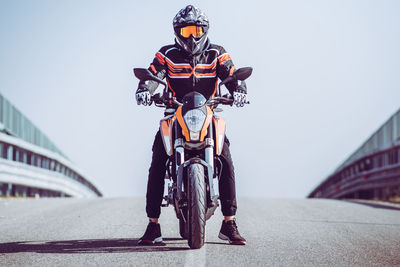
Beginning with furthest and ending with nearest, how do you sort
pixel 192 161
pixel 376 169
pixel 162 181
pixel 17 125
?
pixel 17 125, pixel 376 169, pixel 162 181, pixel 192 161

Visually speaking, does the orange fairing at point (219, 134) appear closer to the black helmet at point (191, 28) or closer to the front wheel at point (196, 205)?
the front wheel at point (196, 205)

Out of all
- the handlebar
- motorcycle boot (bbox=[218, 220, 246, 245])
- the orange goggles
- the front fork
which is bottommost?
motorcycle boot (bbox=[218, 220, 246, 245])

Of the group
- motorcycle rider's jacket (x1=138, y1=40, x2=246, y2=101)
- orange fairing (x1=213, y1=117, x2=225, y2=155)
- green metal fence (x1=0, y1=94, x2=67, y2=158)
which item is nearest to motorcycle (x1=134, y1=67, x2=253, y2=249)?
orange fairing (x1=213, y1=117, x2=225, y2=155)

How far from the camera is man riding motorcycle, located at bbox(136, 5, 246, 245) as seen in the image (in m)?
6.55

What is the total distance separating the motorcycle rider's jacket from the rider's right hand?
78mm

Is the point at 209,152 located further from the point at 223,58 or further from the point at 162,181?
the point at 223,58

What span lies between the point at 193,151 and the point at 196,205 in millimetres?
561

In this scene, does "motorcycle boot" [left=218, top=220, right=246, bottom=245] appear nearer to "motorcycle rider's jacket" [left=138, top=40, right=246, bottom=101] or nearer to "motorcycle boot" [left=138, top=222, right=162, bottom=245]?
"motorcycle boot" [left=138, top=222, right=162, bottom=245]

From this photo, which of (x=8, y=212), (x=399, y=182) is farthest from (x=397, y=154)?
(x=8, y=212)

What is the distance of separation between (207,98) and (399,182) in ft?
36.7

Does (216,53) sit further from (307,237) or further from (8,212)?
(8,212)

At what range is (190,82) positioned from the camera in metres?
6.68

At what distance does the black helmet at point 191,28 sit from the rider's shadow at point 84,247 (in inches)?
70.0

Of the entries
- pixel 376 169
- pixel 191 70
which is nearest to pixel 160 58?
pixel 191 70
